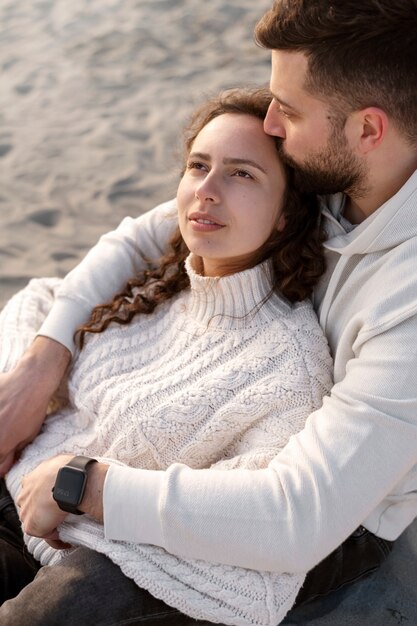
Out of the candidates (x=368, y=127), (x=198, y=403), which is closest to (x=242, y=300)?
(x=198, y=403)

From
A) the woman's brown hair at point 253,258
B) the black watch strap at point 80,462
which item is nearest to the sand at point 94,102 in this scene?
the woman's brown hair at point 253,258

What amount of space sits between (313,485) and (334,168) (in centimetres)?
89

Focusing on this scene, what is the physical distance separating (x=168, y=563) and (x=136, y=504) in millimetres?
168

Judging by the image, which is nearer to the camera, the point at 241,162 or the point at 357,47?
the point at 357,47

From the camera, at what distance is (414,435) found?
6.72 feet

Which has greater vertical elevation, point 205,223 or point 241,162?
point 241,162

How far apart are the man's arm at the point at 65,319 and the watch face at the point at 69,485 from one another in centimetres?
43

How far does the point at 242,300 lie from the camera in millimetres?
2572

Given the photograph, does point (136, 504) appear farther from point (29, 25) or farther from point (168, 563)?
point (29, 25)

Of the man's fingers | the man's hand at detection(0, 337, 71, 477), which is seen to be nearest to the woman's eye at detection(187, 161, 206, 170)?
the man's hand at detection(0, 337, 71, 477)

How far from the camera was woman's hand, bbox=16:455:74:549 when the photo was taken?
7.50 ft

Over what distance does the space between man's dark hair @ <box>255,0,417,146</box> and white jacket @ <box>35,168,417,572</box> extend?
0.25 meters

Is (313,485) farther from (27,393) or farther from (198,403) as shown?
(27,393)

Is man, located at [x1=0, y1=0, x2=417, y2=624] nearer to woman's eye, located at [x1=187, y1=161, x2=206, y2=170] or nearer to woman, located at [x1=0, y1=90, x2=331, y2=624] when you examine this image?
woman, located at [x1=0, y1=90, x2=331, y2=624]
